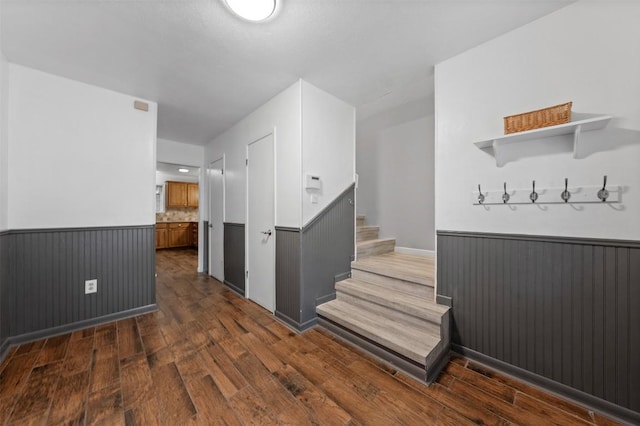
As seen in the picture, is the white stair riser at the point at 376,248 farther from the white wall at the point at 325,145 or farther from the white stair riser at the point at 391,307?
the white wall at the point at 325,145

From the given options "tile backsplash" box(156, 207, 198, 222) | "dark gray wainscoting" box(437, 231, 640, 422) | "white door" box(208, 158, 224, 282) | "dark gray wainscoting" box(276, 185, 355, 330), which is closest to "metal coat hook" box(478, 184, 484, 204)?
"dark gray wainscoting" box(437, 231, 640, 422)

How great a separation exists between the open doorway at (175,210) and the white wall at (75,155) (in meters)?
5.08

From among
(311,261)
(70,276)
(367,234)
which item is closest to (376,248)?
(367,234)

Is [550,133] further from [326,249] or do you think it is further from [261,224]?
[261,224]

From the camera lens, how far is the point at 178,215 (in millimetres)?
8031

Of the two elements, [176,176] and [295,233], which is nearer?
[295,233]

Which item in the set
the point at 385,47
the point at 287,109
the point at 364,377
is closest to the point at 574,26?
the point at 385,47

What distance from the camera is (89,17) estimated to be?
5.31 ft

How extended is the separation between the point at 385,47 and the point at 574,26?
3.87 ft

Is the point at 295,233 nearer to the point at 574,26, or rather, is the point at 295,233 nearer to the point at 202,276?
the point at 574,26

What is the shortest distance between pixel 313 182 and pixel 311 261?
0.84 meters

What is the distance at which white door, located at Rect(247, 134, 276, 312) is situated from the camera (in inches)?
111

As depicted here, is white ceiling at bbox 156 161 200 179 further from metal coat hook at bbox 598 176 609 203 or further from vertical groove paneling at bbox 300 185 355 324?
metal coat hook at bbox 598 176 609 203

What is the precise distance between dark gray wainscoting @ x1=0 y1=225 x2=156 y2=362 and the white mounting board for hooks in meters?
3.51
